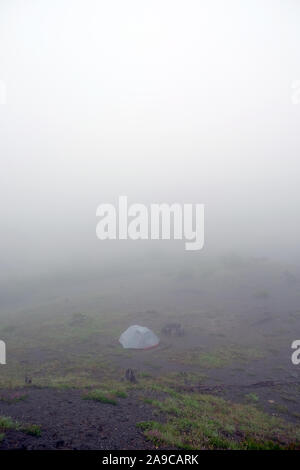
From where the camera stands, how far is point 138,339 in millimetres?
34719

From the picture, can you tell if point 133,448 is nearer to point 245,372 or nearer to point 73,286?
point 245,372

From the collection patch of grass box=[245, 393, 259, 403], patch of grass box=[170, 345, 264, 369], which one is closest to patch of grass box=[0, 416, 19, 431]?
patch of grass box=[245, 393, 259, 403]

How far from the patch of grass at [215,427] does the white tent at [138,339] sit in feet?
51.9

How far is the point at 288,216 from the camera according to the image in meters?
170

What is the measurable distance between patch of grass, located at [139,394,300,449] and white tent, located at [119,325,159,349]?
15.8 meters

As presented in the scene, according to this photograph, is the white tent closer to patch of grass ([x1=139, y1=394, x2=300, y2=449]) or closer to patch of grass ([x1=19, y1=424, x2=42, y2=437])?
patch of grass ([x1=139, y1=394, x2=300, y2=449])

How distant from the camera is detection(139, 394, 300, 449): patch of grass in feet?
37.2

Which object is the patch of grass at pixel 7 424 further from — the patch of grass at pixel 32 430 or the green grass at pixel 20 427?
the patch of grass at pixel 32 430

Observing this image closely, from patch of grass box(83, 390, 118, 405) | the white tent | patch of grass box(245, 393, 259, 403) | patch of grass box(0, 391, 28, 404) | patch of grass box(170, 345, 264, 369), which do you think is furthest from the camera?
the white tent

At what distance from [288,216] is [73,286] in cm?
13874

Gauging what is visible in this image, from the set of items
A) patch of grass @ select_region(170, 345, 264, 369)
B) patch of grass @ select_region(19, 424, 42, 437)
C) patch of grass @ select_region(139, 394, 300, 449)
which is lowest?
patch of grass @ select_region(170, 345, 264, 369)

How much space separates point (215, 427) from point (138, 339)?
2201 cm
